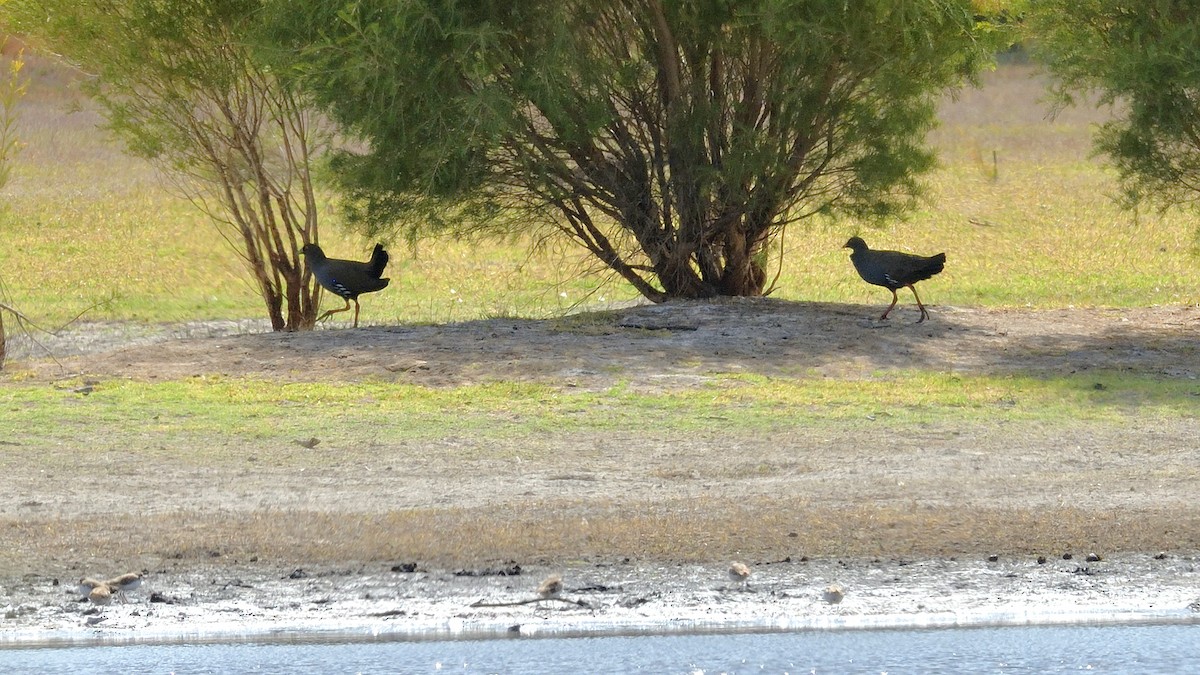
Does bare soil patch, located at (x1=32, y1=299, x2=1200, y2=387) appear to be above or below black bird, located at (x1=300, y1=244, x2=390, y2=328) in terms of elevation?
below

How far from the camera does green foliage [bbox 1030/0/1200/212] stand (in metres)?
13.3

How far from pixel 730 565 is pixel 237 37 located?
9311mm

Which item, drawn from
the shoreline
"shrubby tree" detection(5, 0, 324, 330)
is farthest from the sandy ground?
"shrubby tree" detection(5, 0, 324, 330)

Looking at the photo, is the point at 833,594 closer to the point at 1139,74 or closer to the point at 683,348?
the point at 683,348

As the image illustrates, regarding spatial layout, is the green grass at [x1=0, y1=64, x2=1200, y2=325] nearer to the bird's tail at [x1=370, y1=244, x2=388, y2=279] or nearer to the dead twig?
the bird's tail at [x1=370, y1=244, x2=388, y2=279]

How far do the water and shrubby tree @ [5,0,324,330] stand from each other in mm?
8975

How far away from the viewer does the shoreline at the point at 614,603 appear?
6.34 m

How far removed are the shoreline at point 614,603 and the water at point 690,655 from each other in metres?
0.07

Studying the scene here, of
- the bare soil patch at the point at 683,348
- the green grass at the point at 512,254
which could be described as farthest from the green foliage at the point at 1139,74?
the bare soil patch at the point at 683,348

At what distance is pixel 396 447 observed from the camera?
9.28 m

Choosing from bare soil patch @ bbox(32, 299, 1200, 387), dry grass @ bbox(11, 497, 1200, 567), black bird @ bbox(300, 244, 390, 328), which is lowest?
dry grass @ bbox(11, 497, 1200, 567)

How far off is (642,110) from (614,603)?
861 cm

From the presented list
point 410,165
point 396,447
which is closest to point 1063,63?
point 410,165

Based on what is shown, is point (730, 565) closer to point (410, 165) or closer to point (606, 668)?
point (606, 668)
